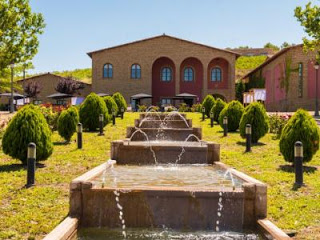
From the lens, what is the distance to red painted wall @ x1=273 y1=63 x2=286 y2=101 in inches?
1626

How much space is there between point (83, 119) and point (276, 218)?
572 inches

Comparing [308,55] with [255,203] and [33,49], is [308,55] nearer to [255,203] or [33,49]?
[33,49]

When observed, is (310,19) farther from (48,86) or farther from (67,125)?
(48,86)

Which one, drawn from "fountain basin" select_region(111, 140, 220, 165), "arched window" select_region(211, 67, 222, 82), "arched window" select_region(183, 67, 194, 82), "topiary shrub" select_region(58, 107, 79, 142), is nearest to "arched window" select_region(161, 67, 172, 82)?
"arched window" select_region(183, 67, 194, 82)

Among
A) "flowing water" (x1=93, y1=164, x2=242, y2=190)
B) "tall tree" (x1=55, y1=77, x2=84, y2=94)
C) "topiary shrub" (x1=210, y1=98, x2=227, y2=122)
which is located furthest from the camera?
"tall tree" (x1=55, y1=77, x2=84, y2=94)

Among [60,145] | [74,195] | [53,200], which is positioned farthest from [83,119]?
[74,195]

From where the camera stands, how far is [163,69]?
51000mm

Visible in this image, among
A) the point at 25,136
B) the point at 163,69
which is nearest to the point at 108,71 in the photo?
the point at 163,69

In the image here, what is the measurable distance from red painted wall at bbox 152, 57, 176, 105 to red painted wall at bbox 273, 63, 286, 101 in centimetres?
1277

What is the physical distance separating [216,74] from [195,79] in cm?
268

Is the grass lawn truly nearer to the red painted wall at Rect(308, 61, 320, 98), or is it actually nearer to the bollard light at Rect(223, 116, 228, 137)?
the bollard light at Rect(223, 116, 228, 137)

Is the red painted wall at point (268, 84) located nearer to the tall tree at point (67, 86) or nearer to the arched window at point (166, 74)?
the arched window at point (166, 74)

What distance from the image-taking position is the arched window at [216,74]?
5069 cm

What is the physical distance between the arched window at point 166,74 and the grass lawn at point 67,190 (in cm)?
3693
